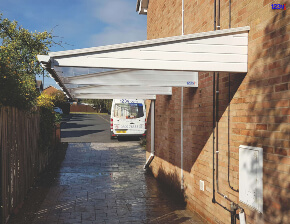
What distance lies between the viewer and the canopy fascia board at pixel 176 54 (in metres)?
3.96

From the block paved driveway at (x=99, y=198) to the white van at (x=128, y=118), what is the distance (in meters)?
7.45

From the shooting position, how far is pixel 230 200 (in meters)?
4.46

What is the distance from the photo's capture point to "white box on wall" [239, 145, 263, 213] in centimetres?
367

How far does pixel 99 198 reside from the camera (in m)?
7.18

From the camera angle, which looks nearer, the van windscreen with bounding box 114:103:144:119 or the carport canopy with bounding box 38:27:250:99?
the carport canopy with bounding box 38:27:250:99

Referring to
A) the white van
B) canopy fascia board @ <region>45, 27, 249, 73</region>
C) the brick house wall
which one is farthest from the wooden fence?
the white van

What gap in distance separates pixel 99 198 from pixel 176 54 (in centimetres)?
437

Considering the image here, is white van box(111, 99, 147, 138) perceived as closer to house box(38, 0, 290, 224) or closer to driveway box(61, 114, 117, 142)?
driveway box(61, 114, 117, 142)

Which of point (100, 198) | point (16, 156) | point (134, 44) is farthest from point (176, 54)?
point (100, 198)

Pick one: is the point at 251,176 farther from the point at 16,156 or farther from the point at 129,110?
the point at 129,110

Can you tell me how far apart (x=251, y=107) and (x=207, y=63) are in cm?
81

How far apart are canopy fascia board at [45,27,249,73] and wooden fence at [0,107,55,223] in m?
1.88

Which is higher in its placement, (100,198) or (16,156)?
(16,156)

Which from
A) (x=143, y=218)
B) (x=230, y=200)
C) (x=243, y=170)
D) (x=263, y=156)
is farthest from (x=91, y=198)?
(x=263, y=156)
